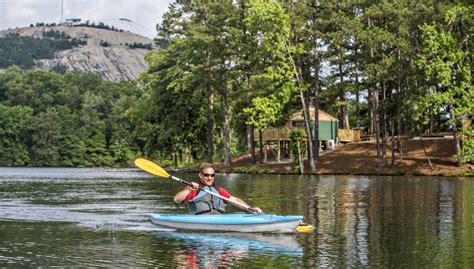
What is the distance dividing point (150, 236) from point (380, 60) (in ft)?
146

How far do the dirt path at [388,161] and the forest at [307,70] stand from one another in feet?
4.12

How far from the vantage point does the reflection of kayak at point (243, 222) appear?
20.7 metres

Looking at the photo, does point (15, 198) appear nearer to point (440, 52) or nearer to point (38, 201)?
point (38, 201)

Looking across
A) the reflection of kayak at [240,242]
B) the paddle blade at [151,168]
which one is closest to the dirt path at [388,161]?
the paddle blade at [151,168]

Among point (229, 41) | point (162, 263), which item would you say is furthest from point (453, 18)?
point (162, 263)

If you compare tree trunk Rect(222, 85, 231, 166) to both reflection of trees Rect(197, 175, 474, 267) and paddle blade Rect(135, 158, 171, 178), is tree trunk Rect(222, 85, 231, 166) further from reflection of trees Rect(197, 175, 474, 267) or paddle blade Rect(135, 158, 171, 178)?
paddle blade Rect(135, 158, 171, 178)

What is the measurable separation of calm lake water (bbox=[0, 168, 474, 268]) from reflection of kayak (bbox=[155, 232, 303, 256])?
0.03 m

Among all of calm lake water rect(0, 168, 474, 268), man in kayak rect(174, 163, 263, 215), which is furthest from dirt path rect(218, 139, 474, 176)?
man in kayak rect(174, 163, 263, 215)

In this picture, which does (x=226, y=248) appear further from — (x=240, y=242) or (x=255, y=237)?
(x=255, y=237)

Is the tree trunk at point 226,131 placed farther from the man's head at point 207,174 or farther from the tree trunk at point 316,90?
the man's head at point 207,174

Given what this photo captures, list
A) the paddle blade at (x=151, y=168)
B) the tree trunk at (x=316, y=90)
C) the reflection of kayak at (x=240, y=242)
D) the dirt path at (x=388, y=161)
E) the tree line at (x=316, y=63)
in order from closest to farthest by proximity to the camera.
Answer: the reflection of kayak at (x=240, y=242)
the paddle blade at (x=151, y=168)
the tree line at (x=316, y=63)
the dirt path at (x=388, y=161)
the tree trunk at (x=316, y=90)

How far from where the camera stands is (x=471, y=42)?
5828cm

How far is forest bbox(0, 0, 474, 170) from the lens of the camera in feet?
189

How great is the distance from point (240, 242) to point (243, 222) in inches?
45.9
